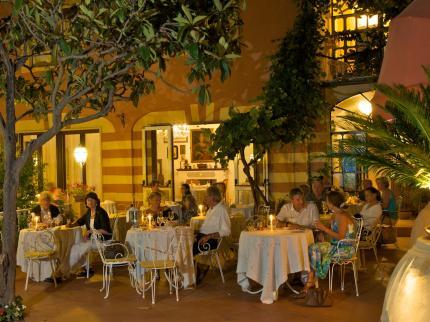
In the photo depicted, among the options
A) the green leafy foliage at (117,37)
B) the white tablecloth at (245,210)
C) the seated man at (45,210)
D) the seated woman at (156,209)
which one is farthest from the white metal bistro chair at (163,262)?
the white tablecloth at (245,210)

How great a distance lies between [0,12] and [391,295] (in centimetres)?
1399

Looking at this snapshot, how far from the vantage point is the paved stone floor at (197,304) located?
6848 millimetres

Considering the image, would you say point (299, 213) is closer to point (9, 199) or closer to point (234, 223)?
point (234, 223)

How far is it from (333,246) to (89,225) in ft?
12.2

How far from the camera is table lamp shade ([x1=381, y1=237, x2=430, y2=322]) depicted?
4281mm

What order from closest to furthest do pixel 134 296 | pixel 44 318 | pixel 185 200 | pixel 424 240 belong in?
1. pixel 424 240
2. pixel 44 318
3. pixel 134 296
4. pixel 185 200

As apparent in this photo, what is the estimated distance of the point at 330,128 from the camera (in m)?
13.0

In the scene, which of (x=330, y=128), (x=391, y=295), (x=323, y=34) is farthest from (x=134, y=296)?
(x=323, y=34)

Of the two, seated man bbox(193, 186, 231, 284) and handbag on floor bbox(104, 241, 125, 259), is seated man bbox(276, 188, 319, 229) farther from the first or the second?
handbag on floor bbox(104, 241, 125, 259)

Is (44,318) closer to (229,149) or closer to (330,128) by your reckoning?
(229,149)

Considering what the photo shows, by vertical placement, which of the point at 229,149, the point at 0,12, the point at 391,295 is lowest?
the point at 391,295

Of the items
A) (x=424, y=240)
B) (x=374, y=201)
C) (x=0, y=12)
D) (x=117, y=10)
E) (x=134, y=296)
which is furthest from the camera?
(x=0, y=12)

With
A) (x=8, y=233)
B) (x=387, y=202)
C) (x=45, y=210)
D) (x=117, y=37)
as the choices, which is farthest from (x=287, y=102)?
(x=8, y=233)

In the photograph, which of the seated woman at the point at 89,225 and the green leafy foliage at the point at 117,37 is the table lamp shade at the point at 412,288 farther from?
the seated woman at the point at 89,225
